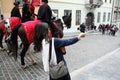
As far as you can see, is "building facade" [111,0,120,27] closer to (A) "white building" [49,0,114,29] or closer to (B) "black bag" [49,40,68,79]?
(A) "white building" [49,0,114,29]

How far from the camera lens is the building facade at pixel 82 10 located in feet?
62.9

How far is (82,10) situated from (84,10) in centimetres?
70

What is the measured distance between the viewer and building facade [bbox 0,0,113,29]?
62.9ft

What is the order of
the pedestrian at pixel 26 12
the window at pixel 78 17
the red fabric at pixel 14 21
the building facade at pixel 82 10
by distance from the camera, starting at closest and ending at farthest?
1. the pedestrian at pixel 26 12
2. the red fabric at pixel 14 21
3. the building facade at pixel 82 10
4. the window at pixel 78 17

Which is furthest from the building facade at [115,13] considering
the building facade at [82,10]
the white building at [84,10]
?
the white building at [84,10]

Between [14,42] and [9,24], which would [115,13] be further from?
[14,42]

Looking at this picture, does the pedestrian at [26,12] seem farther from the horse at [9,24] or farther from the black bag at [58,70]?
the black bag at [58,70]

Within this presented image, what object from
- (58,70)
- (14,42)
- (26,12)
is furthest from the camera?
(26,12)

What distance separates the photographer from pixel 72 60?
7.61m

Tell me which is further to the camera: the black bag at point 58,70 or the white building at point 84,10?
the white building at point 84,10

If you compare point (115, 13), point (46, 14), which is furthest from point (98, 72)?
point (115, 13)

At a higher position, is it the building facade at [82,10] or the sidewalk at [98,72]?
the building facade at [82,10]

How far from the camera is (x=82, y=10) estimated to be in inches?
978

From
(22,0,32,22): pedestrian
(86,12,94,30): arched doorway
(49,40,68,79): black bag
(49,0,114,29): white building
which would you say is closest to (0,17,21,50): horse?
(22,0,32,22): pedestrian
